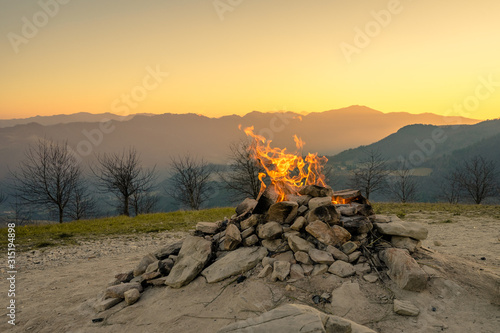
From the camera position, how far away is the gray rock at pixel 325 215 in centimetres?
672

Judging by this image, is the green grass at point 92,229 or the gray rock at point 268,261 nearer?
the gray rock at point 268,261

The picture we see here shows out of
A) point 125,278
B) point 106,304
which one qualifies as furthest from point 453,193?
point 106,304

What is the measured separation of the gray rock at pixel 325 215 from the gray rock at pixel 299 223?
5.8 inches

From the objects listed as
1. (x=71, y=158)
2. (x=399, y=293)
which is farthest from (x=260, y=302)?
(x=71, y=158)

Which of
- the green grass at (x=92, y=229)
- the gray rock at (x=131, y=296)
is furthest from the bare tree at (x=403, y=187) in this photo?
the gray rock at (x=131, y=296)

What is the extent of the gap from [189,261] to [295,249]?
8.40ft

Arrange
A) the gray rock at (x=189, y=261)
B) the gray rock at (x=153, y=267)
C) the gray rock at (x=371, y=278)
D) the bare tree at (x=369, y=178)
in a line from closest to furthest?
the gray rock at (x=371, y=278), the gray rock at (x=189, y=261), the gray rock at (x=153, y=267), the bare tree at (x=369, y=178)

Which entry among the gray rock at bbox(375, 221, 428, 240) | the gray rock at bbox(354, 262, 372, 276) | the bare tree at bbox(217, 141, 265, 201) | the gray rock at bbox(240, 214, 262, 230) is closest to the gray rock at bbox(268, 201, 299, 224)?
the gray rock at bbox(240, 214, 262, 230)

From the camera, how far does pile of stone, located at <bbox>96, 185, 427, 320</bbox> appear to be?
586 cm

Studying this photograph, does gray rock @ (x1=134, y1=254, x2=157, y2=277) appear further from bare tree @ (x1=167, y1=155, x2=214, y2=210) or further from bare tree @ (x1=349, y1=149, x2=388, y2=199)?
bare tree @ (x1=349, y1=149, x2=388, y2=199)

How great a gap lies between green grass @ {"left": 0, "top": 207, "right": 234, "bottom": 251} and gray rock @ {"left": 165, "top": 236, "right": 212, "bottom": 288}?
9109mm

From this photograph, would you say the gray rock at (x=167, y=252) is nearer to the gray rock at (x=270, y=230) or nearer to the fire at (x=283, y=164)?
the gray rock at (x=270, y=230)

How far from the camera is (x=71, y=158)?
28.3 meters

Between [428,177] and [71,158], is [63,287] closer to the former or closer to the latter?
[71,158]
